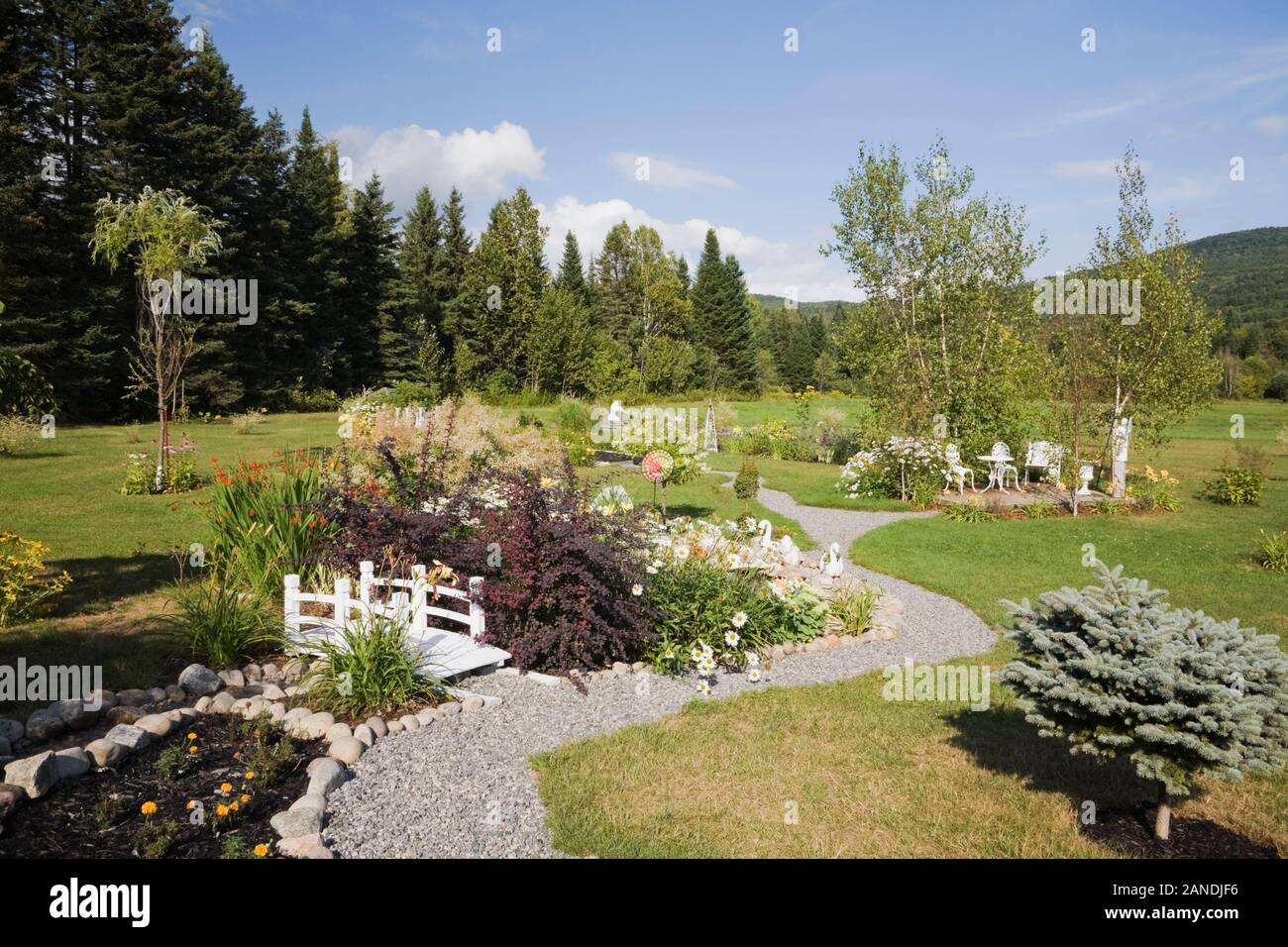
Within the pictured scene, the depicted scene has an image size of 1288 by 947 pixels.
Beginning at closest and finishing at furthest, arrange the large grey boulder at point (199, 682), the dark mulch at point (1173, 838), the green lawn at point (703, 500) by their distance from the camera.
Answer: the dark mulch at point (1173, 838)
the large grey boulder at point (199, 682)
the green lawn at point (703, 500)

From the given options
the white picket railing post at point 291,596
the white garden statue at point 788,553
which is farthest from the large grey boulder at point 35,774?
the white garden statue at point 788,553

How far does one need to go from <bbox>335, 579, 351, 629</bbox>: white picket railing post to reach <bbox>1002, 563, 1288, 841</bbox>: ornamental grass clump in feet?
15.3

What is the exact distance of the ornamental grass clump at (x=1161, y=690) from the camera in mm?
3232

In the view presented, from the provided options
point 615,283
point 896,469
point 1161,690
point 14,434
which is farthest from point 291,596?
point 615,283

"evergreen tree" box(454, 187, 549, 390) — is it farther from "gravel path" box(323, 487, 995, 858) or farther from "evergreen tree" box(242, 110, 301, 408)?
"gravel path" box(323, 487, 995, 858)

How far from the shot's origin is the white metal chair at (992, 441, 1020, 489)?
15859mm

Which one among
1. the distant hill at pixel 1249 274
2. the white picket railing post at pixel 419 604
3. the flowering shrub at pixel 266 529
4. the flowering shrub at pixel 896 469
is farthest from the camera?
the distant hill at pixel 1249 274

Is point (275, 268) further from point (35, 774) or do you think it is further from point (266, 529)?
point (35, 774)

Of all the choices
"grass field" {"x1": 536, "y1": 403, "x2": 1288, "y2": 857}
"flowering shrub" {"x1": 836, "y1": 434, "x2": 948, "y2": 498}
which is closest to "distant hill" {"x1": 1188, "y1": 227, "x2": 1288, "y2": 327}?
"flowering shrub" {"x1": 836, "y1": 434, "x2": 948, "y2": 498}

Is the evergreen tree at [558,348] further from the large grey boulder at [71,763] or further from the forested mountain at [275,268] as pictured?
the large grey boulder at [71,763]

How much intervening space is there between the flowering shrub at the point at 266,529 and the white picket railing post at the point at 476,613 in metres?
1.89

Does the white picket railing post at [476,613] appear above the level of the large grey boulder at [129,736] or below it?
above

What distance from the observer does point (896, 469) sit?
16219 millimetres

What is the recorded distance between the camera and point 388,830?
3.83 m
